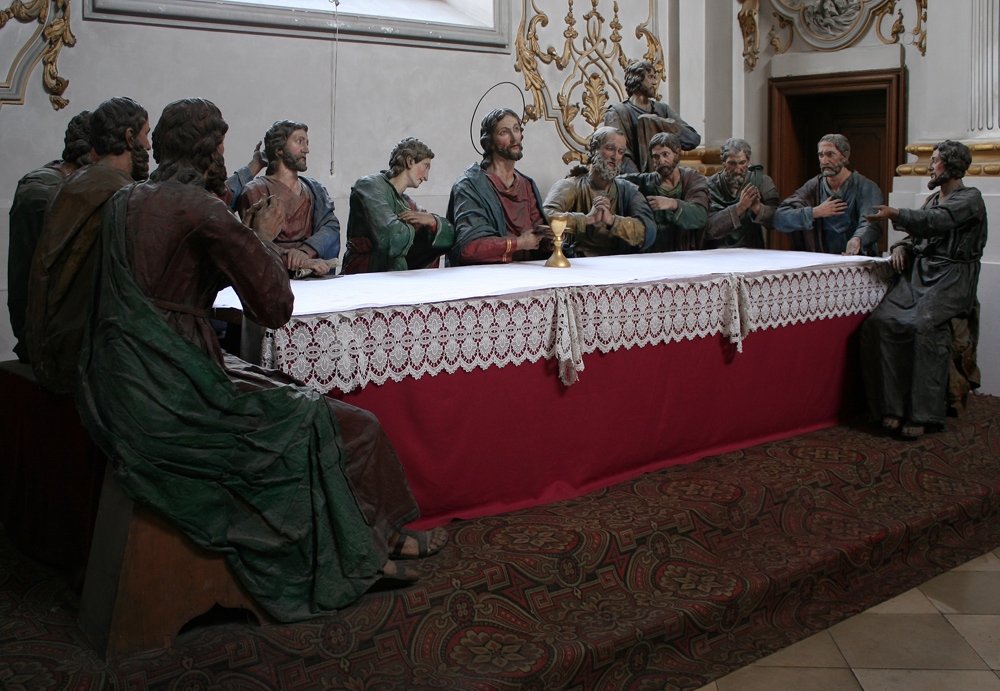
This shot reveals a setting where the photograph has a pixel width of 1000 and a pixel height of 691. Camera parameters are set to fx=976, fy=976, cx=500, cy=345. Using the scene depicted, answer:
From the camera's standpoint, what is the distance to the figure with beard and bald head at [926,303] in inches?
193

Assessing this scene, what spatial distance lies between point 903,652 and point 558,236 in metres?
2.23

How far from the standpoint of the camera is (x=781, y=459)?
14.5 feet

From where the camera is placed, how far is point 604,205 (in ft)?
16.6

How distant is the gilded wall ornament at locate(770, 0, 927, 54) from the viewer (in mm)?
8180

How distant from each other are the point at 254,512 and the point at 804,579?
6.68 ft

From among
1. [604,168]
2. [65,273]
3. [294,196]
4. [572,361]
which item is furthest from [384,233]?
[65,273]

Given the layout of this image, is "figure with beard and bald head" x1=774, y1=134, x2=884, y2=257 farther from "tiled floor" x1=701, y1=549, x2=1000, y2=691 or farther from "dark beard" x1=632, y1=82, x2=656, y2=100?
"tiled floor" x1=701, y1=549, x2=1000, y2=691

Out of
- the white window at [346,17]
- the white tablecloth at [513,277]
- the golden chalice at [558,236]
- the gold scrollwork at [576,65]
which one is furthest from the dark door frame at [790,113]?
the golden chalice at [558,236]

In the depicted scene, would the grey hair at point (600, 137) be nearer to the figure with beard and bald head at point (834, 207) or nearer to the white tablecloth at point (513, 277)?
the white tablecloth at point (513, 277)

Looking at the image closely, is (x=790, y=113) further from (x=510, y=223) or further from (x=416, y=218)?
(x=416, y=218)

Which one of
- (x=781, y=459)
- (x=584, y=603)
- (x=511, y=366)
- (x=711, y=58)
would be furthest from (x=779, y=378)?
(x=711, y=58)

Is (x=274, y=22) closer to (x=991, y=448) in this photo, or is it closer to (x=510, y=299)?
(x=510, y=299)

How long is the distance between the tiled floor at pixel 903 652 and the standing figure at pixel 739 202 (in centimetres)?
283

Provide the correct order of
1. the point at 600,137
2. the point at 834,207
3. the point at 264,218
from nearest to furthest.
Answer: the point at 264,218
the point at 600,137
the point at 834,207
